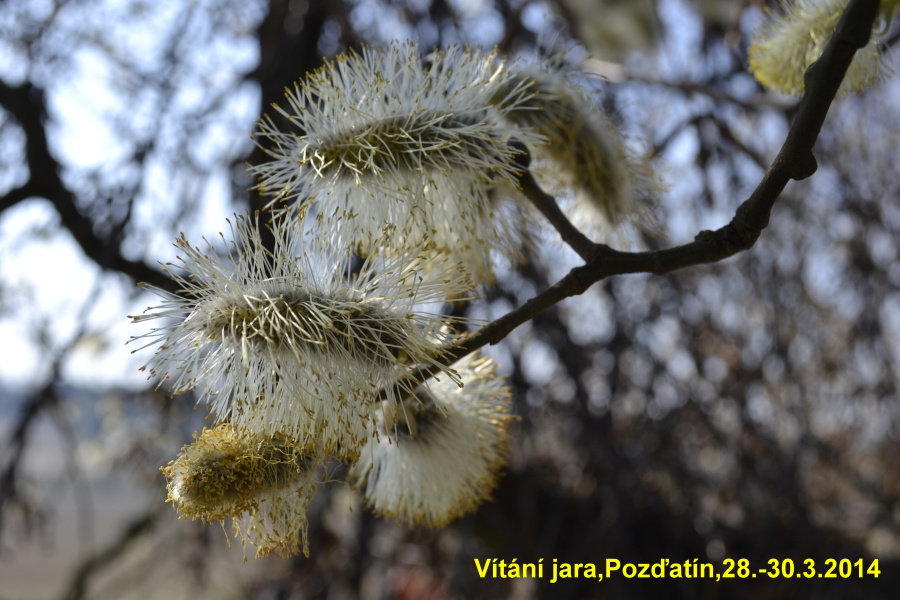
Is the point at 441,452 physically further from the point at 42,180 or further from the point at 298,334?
the point at 42,180

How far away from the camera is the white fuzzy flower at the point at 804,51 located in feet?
3.99

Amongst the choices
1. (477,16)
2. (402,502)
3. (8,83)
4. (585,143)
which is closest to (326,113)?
(585,143)

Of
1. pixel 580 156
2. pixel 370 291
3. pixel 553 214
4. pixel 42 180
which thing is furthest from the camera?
pixel 42 180

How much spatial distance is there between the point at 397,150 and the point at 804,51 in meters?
0.71

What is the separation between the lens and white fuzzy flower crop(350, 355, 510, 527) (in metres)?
1.17

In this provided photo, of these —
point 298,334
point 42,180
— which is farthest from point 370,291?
point 42,180

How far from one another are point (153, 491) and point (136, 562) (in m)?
1.05

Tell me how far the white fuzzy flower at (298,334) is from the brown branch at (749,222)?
64 mm

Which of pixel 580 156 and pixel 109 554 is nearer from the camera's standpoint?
pixel 580 156

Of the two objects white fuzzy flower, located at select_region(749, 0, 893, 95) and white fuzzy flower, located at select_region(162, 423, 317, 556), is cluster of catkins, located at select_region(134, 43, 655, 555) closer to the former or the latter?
white fuzzy flower, located at select_region(162, 423, 317, 556)

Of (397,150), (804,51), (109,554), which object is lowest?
(109,554)

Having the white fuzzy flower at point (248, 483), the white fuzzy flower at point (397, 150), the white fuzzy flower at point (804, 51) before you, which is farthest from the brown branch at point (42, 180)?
the white fuzzy flower at point (804, 51)

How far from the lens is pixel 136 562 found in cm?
403

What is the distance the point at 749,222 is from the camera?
99cm
